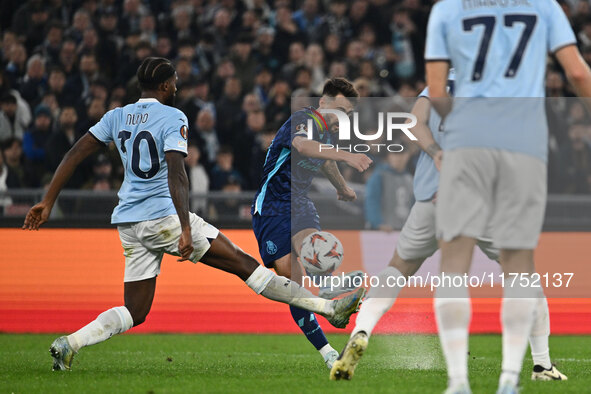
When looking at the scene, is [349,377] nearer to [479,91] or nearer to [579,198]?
[479,91]

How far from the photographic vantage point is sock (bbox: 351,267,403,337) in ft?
19.4

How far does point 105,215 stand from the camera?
10.7m

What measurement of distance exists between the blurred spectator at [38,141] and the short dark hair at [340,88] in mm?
6190

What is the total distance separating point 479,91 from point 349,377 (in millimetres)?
2169

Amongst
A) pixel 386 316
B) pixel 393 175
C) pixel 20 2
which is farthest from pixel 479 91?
pixel 20 2

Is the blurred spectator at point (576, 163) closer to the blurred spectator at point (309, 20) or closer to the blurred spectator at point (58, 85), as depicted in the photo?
the blurred spectator at point (309, 20)

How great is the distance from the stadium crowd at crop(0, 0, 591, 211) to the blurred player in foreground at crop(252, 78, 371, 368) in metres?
4.12

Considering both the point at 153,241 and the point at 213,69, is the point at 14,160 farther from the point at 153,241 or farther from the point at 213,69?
the point at 153,241

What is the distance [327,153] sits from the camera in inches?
245

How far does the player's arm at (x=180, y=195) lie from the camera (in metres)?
6.10

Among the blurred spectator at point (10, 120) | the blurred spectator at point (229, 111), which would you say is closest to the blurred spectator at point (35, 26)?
the blurred spectator at point (10, 120)

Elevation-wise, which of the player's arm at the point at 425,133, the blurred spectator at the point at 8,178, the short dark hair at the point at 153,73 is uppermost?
the short dark hair at the point at 153,73

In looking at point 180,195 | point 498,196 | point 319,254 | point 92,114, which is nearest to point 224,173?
point 92,114

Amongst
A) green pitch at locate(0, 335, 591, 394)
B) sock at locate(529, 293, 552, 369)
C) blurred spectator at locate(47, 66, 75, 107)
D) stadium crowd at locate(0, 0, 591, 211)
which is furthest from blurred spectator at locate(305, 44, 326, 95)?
sock at locate(529, 293, 552, 369)
